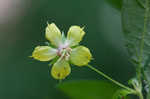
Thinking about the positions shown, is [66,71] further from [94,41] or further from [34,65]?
[34,65]

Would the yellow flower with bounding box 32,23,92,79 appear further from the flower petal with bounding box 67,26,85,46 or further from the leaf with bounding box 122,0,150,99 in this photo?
the leaf with bounding box 122,0,150,99

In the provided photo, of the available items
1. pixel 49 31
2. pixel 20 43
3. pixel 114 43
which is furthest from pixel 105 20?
pixel 49 31

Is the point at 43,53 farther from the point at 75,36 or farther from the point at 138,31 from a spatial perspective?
the point at 138,31

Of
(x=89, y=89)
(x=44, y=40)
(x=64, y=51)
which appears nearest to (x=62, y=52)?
(x=64, y=51)

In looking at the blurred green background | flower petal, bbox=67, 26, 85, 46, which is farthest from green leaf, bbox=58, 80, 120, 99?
the blurred green background

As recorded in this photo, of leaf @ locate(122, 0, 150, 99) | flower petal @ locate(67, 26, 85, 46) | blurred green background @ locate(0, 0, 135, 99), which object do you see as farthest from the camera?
blurred green background @ locate(0, 0, 135, 99)

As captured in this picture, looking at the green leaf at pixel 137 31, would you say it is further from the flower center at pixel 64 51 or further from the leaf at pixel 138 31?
the flower center at pixel 64 51
